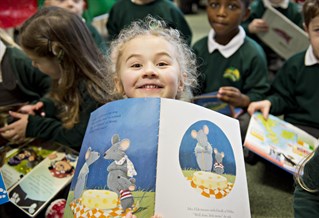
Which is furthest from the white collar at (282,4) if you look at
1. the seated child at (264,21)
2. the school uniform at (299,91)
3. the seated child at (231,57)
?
the school uniform at (299,91)

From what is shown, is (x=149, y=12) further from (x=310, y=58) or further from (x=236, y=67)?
(x=310, y=58)

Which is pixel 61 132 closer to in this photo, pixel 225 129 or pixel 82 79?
pixel 82 79

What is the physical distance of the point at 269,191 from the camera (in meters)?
1.17

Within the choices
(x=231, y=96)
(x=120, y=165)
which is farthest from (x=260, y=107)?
(x=120, y=165)

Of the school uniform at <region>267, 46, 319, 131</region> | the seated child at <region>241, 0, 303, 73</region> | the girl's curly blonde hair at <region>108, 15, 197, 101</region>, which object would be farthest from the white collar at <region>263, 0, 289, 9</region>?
the girl's curly blonde hair at <region>108, 15, 197, 101</region>

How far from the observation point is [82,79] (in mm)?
1126

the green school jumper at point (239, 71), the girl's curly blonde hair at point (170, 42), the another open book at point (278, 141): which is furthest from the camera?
→ the green school jumper at point (239, 71)

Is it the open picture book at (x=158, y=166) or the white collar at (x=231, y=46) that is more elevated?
the open picture book at (x=158, y=166)

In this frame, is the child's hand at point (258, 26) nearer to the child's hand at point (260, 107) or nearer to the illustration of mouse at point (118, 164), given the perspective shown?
the child's hand at point (260, 107)

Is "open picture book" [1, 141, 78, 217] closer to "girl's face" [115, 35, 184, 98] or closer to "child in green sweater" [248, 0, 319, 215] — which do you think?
"girl's face" [115, 35, 184, 98]

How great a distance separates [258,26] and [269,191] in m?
0.76

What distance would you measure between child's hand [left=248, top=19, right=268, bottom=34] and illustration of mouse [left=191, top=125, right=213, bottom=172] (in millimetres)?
1093

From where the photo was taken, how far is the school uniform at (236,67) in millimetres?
1350

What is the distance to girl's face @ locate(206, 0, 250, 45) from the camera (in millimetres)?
1350
